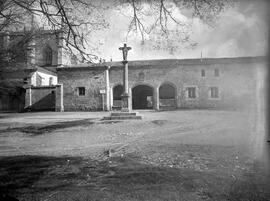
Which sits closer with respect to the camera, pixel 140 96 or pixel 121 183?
pixel 121 183

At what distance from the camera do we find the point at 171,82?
24.1m

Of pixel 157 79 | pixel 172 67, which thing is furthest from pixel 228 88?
pixel 157 79

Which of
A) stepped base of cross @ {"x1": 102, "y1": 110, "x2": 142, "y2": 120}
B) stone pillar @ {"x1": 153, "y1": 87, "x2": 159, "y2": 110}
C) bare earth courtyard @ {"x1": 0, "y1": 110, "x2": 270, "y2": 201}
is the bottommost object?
bare earth courtyard @ {"x1": 0, "y1": 110, "x2": 270, "y2": 201}

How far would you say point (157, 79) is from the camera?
2434 cm

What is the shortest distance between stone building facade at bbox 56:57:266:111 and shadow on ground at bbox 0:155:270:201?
20.7m

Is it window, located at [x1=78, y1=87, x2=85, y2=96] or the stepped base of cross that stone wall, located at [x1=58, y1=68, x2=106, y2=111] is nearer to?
window, located at [x1=78, y1=87, x2=85, y2=96]

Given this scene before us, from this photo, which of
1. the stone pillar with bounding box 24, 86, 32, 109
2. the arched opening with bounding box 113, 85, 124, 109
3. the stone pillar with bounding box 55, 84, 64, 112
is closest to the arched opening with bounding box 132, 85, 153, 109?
the arched opening with bounding box 113, 85, 124, 109

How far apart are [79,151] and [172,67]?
20964mm

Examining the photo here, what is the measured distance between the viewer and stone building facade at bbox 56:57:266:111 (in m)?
23.4

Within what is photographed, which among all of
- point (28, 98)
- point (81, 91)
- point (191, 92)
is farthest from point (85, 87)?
point (191, 92)

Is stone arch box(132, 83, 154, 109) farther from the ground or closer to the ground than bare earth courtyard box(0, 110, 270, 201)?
farther from the ground

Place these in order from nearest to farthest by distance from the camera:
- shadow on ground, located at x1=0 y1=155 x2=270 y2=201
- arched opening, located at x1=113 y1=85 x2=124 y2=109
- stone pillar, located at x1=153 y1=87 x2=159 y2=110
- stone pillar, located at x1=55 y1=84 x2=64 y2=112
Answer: shadow on ground, located at x1=0 y1=155 x2=270 y2=201, stone pillar, located at x1=55 y1=84 x2=64 y2=112, stone pillar, located at x1=153 y1=87 x2=159 y2=110, arched opening, located at x1=113 y1=85 x2=124 y2=109

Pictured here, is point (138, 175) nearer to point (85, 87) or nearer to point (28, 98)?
point (85, 87)

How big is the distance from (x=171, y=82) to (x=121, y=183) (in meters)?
22.2
